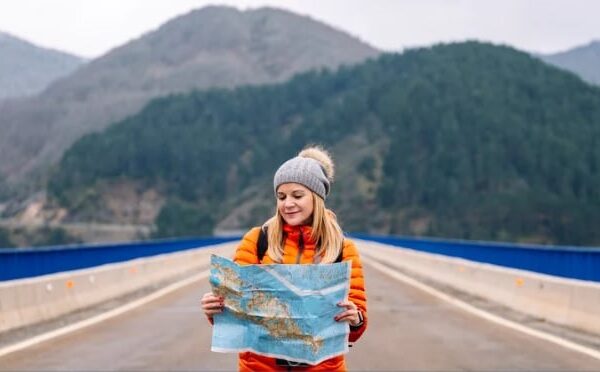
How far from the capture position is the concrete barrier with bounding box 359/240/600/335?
13.4 metres

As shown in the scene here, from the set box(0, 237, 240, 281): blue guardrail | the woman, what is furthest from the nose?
box(0, 237, 240, 281): blue guardrail

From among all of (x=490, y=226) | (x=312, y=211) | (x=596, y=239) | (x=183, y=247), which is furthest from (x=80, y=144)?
(x=312, y=211)

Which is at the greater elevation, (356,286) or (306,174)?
(306,174)

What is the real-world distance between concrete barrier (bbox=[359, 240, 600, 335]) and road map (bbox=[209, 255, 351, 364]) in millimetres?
9812

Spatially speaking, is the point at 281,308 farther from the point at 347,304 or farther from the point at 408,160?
the point at 408,160

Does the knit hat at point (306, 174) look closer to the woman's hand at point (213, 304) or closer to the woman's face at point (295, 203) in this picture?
the woman's face at point (295, 203)

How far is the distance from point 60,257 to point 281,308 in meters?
17.4

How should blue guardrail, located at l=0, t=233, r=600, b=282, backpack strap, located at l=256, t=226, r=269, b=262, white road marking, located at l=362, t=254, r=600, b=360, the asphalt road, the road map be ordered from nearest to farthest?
1. the road map
2. backpack strap, located at l=256, t=226, r=269, b=262
3. the asphalt road
4. white road marking, located at l=362, t=254, r=600, b=360
5. blue guardrail, located at l=0, t=233, r=600, b=282

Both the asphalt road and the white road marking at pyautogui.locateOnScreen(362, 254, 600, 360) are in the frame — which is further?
the white road marking at pyautogui.locateOnScreen(362, 254, 600, 360)

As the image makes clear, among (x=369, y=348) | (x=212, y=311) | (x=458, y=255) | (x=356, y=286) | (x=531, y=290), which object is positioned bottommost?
(x=369, y=348)

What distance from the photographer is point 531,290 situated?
16.4 m

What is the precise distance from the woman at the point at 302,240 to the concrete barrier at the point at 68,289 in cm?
959

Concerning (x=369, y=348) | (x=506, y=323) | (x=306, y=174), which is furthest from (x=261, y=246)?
(x=506, y=323)

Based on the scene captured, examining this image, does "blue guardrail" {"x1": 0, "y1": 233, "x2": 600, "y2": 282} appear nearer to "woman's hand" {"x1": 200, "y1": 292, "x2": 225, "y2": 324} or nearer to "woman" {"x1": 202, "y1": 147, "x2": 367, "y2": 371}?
"woman" {"x1": 202, "y1": 147, "x2": 367, "y2": 371}
